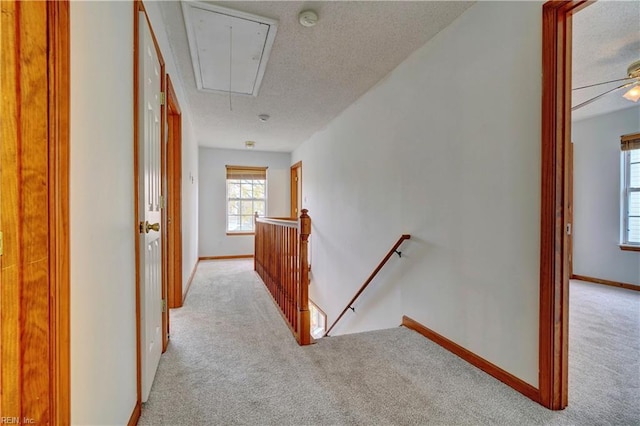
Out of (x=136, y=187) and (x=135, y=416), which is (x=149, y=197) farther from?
(x=135, y=416)

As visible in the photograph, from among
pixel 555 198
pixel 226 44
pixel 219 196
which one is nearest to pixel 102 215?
pixel 226 44

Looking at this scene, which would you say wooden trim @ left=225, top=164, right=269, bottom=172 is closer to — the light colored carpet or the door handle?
the light colored carpet

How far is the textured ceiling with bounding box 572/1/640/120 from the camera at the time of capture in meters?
2.02

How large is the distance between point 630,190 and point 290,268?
4.81m

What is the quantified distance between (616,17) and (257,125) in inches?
157

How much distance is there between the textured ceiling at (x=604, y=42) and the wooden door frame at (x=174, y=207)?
3364 mm

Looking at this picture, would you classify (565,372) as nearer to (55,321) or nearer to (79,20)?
(55,321)

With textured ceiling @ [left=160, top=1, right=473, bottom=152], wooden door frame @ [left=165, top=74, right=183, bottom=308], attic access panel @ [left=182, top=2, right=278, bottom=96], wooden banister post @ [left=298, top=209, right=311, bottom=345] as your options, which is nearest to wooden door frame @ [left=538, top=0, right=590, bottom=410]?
textured ceiling @ [left=160, top=1, right=473, bottom=152]

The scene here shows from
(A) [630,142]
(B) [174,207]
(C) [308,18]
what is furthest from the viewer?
(A) [630,142]

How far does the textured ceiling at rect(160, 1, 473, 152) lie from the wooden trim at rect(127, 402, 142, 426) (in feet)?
7.59

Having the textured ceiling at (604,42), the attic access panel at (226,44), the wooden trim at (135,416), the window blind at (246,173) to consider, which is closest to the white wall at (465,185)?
the textured ceiling at (604,42)

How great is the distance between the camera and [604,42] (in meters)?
2.38

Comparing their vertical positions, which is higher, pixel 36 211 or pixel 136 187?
pixel 136 187

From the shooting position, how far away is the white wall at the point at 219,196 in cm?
624
